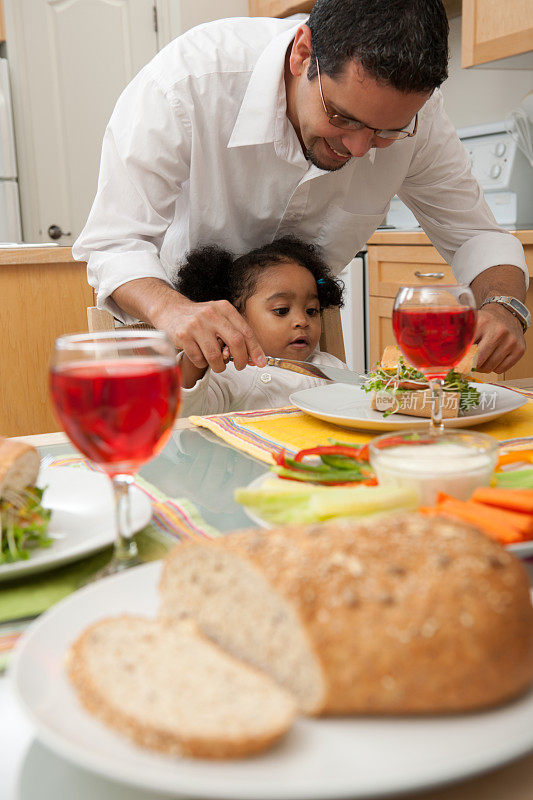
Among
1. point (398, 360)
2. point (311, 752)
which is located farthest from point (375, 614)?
point (398, 360)

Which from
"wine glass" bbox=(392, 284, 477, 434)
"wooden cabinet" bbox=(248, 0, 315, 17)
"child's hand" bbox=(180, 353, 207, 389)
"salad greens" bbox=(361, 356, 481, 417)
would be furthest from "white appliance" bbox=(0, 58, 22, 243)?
Result: "wine glass" bbox=(392, 284, 477, 434)

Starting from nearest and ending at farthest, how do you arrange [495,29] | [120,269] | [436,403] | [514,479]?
[514,479] < [436,403] < [120,269] < [495,29]

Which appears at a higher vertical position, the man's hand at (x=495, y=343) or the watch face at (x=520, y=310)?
the watch face at (x=520, y=310)

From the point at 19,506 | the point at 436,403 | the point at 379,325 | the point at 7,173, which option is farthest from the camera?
the point at 7,173

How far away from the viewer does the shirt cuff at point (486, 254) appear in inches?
80.8

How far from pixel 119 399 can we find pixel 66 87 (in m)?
4.87

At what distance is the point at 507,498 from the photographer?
651mm

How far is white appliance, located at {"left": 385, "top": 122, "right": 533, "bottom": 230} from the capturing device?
3568 mm

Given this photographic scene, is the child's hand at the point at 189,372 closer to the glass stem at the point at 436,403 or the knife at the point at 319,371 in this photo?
the knife at the point at 319,371

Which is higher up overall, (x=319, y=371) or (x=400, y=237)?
(x=400, y=237)

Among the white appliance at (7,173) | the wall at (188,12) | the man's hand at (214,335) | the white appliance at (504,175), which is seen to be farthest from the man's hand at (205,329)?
the wall at (188,12)

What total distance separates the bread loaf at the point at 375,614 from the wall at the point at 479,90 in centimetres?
380

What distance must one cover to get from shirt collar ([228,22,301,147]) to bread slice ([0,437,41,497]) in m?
1.32

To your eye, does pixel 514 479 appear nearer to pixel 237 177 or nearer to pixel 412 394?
pixel 412 394
